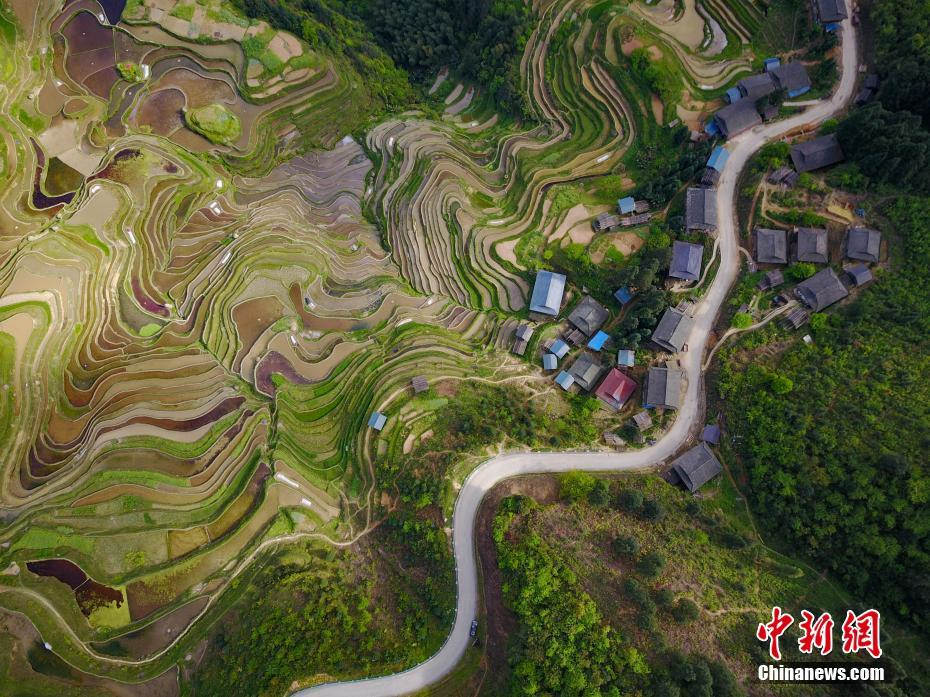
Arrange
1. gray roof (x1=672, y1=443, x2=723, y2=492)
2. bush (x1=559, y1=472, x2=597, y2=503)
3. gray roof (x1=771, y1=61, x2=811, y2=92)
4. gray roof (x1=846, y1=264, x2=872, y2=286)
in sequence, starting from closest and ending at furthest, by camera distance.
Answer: bush (x1=559, y1=472, x2=597, y2=503) → gray roof (x1=672, y1=443, x2=723, y2=492) → gray roof (x1=846, y1=264, x2=872, y2=286) → gray roof (x1=771, y1=61, x2=811, y2=92)

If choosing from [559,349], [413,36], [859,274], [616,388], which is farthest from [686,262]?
[413,36]

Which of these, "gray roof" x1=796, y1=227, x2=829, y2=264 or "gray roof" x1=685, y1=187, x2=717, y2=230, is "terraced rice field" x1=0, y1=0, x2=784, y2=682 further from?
"gray roof" x1=796, y1=227, x2=829, y2=264

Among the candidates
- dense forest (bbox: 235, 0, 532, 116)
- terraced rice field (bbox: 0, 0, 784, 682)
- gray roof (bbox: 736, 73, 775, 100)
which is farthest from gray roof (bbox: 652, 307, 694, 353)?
dense forest (bbox: 235, 0, 532, 116)

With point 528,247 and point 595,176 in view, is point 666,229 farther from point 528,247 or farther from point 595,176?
point 528,247

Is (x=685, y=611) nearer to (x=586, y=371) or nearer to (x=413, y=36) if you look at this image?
(x=586, y=371)

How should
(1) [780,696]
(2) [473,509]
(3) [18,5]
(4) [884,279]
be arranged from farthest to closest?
(3) [18,5] → (4) [884,279] → (2) [473,509] → (1) [780,696]

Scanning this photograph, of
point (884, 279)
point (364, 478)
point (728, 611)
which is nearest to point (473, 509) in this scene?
point (364, 478)
